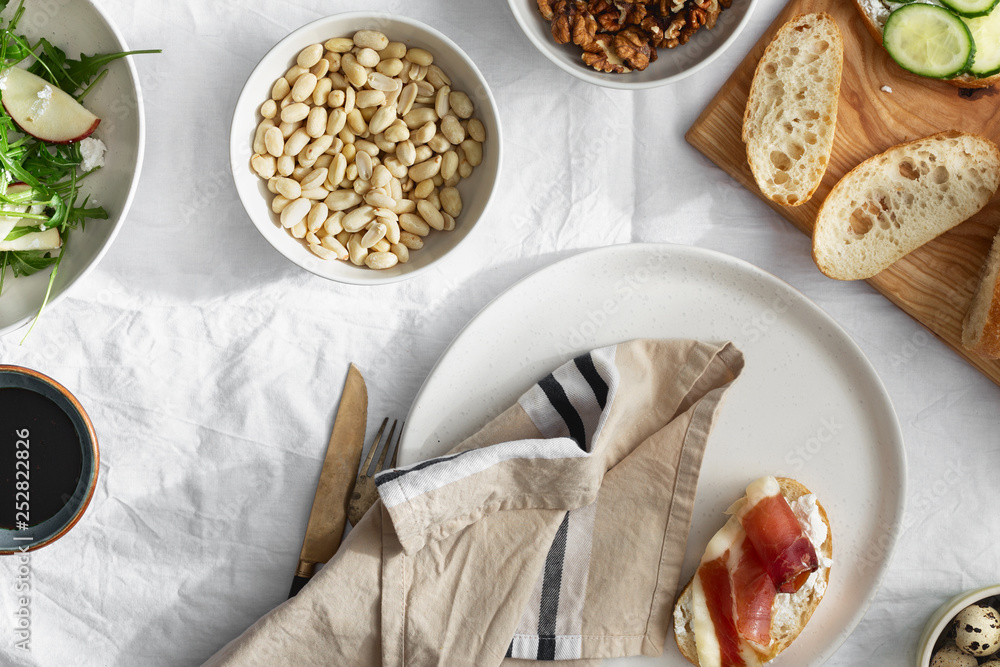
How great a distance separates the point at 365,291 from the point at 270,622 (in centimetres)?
48

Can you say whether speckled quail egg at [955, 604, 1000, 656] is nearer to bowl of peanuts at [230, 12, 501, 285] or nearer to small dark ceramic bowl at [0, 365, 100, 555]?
bowl of peanuts at [230, 12, 501, 285]

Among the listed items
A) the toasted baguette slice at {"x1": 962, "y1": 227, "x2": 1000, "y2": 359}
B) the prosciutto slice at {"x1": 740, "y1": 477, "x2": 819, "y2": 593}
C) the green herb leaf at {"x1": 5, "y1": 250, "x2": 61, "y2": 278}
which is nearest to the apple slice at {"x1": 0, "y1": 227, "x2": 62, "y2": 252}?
the green herb leaf at {"x1": 5, "y1": 250, "x2": 61, "y2": 278}

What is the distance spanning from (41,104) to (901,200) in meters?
1.20

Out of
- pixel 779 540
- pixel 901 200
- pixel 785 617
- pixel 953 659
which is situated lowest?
pixel 953 659

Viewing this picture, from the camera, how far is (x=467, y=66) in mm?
882

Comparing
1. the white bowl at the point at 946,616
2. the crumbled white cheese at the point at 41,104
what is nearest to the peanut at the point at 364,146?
the crumbled white cheese at the point at 41,104

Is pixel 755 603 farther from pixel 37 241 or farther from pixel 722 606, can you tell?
pixel 37 241

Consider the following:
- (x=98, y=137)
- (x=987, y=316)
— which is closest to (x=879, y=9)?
(x=987, y=316)

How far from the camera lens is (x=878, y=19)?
928mm

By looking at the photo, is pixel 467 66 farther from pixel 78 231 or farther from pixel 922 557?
pixel 922 557

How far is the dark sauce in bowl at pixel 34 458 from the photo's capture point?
96 centimetres

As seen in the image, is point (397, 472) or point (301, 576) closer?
point (397, 472)

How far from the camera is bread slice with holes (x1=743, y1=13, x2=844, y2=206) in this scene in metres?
0.93

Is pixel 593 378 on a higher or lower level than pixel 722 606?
higher
